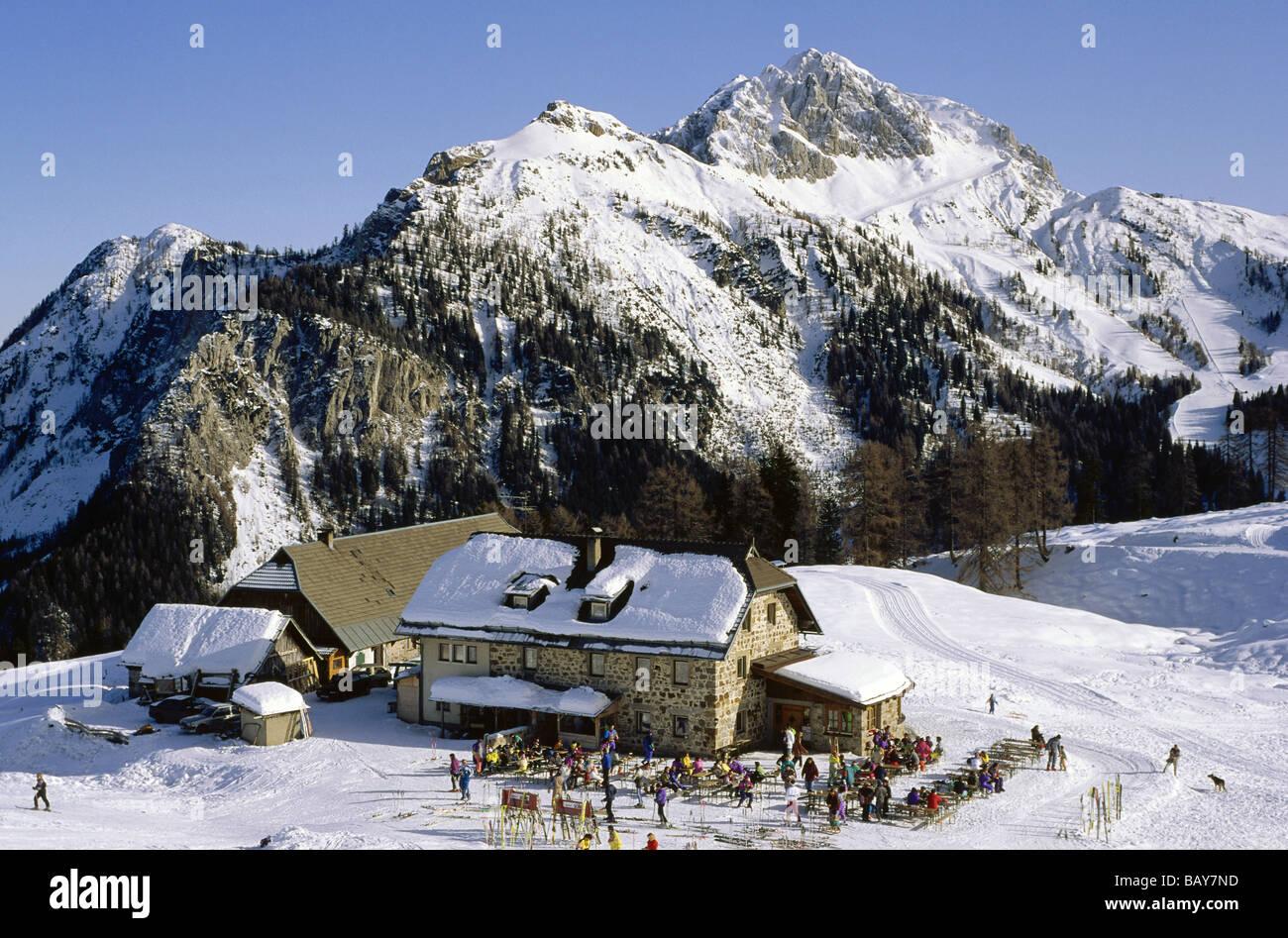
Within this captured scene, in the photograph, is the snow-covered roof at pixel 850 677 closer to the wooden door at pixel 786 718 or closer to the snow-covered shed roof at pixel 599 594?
the wooden door at pixel 786 718

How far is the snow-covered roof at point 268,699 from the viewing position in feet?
135

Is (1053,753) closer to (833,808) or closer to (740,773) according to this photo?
(833,808)

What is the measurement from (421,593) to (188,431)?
13169cm

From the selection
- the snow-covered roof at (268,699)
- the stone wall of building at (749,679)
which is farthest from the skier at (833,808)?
the snow-covered roof at (268,699)

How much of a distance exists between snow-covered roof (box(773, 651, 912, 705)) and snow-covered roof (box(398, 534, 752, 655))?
3806 millimetres

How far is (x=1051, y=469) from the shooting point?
8700cm

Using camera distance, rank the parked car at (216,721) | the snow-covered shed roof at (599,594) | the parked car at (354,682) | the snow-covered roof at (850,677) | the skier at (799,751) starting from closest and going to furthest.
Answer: the skier at (799,751), the snow-covered roof at (850,677), the snow-covered shed roof at (599,594), the parked car at (216,721), the parked car at (354,682)

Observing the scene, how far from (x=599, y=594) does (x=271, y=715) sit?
13.8m

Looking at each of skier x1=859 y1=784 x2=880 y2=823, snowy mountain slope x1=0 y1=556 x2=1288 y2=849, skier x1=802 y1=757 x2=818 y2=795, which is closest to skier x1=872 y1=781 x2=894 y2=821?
skier x1=859 y1=784 x2=880 y2=823

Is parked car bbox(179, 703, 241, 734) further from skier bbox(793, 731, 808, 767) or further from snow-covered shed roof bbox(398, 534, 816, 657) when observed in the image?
skier bbox(793, 731, 808, 767)

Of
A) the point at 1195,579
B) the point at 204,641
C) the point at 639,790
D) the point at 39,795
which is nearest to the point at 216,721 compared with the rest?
the point at 204,641

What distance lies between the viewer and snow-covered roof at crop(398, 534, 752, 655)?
4059 centimetres

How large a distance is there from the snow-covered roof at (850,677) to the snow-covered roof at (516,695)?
24.8 feet
